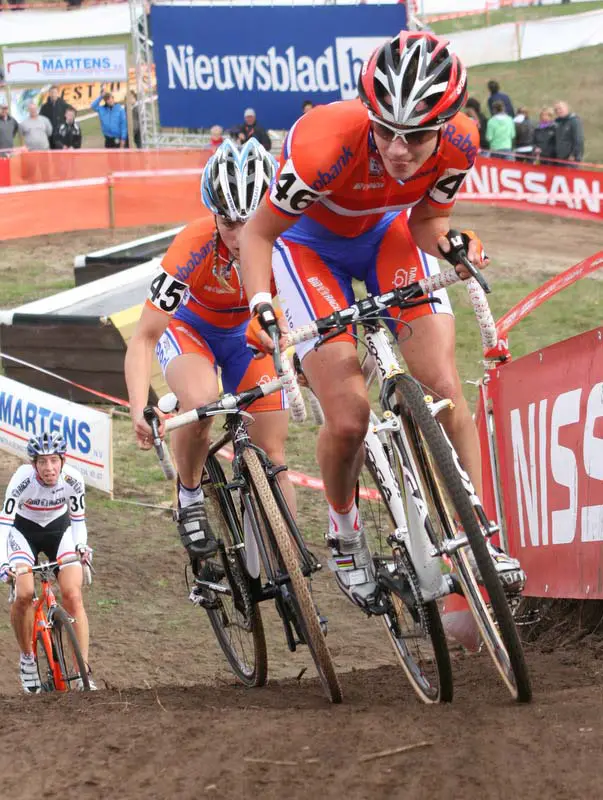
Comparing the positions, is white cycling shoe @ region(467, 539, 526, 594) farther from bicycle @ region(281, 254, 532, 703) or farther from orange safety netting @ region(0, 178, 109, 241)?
orange safety netting @ region(0, 178, 109, 241)

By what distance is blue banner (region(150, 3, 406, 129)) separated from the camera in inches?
1032

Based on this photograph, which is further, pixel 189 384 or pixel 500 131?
pixel 500 131

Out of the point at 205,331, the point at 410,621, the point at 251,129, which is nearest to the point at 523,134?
Answer: the point at 251,129

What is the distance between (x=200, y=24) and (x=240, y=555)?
76.5 feet

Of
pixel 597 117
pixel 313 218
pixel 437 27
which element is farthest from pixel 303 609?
pixel 437 27

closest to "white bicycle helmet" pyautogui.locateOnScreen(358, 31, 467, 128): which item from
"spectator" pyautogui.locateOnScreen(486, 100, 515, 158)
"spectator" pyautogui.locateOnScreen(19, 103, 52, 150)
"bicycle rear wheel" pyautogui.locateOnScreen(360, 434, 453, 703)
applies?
"bicycle rear wheel" pyautogui.locateOnScreen(360, 434, 453, 703)

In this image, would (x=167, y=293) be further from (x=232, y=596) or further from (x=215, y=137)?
(x=215, y=137)

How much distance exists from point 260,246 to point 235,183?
45.2 inches

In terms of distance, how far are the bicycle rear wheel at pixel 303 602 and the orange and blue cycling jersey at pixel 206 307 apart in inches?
42.6

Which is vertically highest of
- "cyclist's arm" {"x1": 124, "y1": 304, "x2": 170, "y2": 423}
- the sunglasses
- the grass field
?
the grass field

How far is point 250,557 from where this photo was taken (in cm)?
623

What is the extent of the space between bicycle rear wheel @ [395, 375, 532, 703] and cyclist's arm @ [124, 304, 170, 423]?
180 centimetres

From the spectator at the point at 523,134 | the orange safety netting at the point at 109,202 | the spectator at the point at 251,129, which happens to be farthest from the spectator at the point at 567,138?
the orange safety netting at the point at 109,202

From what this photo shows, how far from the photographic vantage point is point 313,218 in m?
5.49
